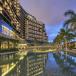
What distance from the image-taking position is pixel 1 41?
51.6 m

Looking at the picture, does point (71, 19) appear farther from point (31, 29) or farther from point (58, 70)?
point (31, 29)

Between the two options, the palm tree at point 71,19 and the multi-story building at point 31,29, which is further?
the multi-story building at point 31,29

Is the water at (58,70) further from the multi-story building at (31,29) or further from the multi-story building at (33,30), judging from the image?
the multi-story building at (33,30)

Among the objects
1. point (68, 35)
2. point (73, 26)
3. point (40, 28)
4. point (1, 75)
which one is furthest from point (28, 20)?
point (1, 75)

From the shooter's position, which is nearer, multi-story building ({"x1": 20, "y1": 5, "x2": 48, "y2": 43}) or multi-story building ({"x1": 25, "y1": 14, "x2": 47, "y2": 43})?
multi-story building ({"x1": 20, "y1": 5, "x2": 48, "y2": 43})

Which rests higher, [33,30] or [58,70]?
[33,30]

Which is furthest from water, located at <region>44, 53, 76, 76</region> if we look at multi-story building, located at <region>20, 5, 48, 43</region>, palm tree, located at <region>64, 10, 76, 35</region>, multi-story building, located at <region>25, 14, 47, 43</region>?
multi-story building, located at <region>25, 14, 47, 43</region>

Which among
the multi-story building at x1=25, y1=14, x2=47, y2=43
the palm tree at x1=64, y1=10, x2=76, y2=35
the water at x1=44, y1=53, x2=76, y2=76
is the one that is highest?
the multi-story building at x1=25, y1=14, x2=47, y2=43

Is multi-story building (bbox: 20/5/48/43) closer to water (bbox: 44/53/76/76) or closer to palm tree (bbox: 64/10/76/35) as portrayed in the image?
palm tree (bbox: 64/10/76/35)

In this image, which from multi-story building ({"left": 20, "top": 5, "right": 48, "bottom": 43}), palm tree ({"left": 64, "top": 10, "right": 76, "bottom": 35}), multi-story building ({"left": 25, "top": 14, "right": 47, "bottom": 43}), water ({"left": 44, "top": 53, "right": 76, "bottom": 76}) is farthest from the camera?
multi-story building ({"left": 25, "top": 14, "right": 47, "bottom": 43})

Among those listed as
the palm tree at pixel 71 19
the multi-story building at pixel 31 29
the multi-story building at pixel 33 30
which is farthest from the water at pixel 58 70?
the multi-story building at pixel 33 30

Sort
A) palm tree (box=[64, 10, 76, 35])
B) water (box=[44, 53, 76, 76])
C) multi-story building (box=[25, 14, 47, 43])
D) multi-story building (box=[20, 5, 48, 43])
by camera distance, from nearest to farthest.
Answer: water (box=[44, 53, 76, 76])
palm tree (box=[64, 10, 76, 35])
multi-story building (box=[20, 5, 48, 43])
multi-story building (box=[25, 14, 47, 43])

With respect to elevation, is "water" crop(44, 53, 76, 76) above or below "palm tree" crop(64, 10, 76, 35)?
below

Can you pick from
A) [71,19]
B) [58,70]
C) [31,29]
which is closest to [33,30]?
[31,29]
